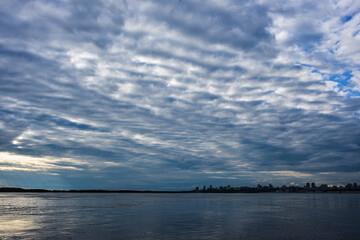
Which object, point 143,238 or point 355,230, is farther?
point 355,230

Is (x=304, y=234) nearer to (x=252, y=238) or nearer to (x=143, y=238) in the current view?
(x=252, y=238)

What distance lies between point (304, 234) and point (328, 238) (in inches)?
104

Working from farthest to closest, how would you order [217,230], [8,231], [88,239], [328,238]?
[217,230] < [8,231] < [328,238] < [88,239]

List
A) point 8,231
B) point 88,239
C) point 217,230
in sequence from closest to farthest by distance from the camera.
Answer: point 88,239
point 8,231
point 217,230

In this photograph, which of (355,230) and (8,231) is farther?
(355,230)

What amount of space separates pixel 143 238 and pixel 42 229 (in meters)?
13.1

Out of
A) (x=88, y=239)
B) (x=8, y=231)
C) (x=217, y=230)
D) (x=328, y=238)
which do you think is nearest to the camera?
(x=88, y=239)

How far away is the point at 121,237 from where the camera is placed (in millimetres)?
27062

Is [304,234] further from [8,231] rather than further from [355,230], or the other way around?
[8,231]

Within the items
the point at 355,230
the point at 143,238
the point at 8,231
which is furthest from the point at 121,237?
the point at 355,230

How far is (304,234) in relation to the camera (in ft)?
97.6

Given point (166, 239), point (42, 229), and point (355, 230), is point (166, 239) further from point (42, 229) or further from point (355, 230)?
point (355, 230)

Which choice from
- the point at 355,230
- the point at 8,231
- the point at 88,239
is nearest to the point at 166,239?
the point at 88,239

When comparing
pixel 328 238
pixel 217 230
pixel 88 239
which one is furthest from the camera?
pixel 217 230
